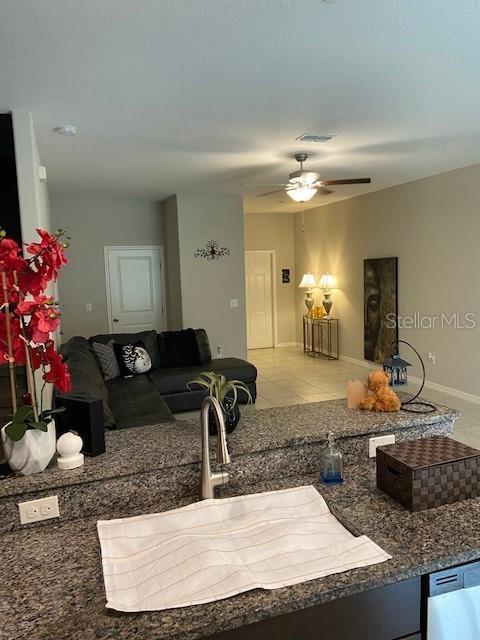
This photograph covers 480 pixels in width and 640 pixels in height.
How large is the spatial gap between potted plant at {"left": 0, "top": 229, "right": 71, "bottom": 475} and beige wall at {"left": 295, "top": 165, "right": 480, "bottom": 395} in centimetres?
505

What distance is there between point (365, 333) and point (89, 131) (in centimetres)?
518

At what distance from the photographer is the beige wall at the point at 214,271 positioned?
6.64 metres

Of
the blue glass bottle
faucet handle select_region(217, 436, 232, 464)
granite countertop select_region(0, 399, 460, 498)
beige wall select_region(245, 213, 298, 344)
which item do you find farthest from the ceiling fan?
beige wall select_region(245, 213, 298, 344)

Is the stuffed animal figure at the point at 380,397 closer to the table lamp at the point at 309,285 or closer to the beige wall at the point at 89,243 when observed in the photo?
the beige wall at the point at 89,243

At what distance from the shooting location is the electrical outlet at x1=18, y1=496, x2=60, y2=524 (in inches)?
52.1

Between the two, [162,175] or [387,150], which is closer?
[387,150]

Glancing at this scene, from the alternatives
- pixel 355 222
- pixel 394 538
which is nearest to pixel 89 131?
pixel 394 538

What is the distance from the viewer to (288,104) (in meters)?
3.09

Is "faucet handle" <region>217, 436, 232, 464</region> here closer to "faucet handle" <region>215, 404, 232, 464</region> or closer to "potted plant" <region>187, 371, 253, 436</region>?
"faucet handle" <region>215, 404, 232, 464</region>

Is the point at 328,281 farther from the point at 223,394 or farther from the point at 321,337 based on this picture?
the point at 223,394

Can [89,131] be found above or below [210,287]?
above

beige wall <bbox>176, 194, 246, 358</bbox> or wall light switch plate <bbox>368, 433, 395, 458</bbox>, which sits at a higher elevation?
beige wall <bbox>176, 194, 246, 358</bbox>

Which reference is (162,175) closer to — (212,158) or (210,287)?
(212,158)
